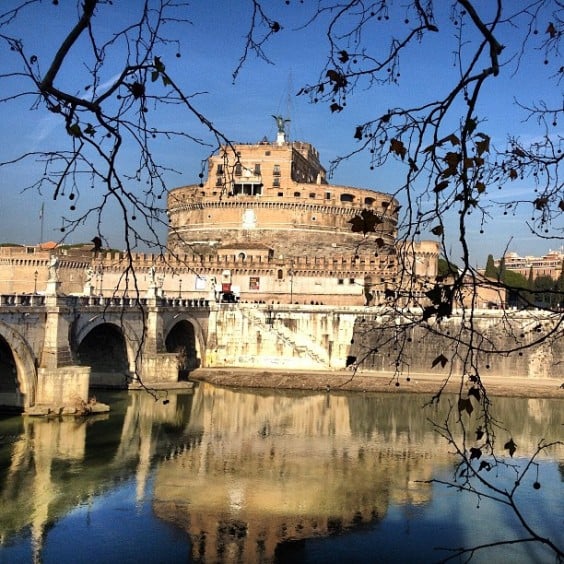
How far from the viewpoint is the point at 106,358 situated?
1302 inches

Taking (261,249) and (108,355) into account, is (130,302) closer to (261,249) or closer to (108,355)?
(108,355)

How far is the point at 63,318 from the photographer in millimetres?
26484

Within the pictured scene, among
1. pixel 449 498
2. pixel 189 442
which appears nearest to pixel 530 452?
pixel 449 498

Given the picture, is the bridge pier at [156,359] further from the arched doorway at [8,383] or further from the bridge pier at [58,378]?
the arched doorway at [8,383]

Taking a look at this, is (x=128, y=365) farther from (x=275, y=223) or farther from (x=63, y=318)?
(x=275, y=223)

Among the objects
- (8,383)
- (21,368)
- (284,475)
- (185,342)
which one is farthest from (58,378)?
(185,342)

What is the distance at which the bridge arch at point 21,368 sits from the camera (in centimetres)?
2419

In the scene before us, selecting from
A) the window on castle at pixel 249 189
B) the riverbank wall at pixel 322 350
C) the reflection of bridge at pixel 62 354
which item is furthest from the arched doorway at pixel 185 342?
the window on castle at pixel 249 189

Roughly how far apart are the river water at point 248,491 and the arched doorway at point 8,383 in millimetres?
1114

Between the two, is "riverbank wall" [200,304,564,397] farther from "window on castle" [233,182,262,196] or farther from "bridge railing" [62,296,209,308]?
"window on castle" [233,182,262,196]

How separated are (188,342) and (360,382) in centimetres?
1110

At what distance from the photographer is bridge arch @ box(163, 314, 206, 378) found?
39.4 meters

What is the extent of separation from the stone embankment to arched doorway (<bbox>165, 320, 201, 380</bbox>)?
267 cm

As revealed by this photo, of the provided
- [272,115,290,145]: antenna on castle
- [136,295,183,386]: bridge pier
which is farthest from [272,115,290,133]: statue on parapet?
[136,295,183,386]: bridge pier
